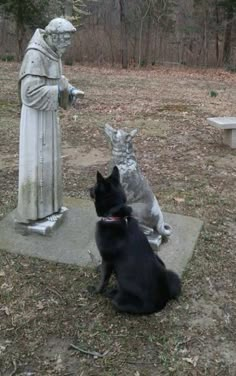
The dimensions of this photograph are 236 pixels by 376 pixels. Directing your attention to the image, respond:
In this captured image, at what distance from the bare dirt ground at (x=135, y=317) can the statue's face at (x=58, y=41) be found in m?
1.36

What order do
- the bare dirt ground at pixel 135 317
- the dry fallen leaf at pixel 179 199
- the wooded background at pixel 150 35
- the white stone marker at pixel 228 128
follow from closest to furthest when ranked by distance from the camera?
the bare dirt ground at pixel 135 317, the dry fallen leaf at pixel 179 199, the white stone marker at pixel 228 128, the wooded background at pixel 150 35

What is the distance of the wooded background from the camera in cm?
1881

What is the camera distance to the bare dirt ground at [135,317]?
294 cm

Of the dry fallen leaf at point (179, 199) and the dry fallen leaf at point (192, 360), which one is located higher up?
the dry fallen leaf at point (179, 199)

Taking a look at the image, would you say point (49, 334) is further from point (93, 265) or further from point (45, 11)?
point (45, 11)

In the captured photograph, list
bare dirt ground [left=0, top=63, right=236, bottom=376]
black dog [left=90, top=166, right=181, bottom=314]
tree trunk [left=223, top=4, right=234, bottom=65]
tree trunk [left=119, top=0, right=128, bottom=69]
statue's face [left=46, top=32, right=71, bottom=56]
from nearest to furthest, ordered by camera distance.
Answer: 1. bare dirt ground [left=0, top=63, right=236, bottom=376]
2. black dog [left=90, top=166, right=181, bottom=314]
3. statue's face [left=46, top=32, right=71, bottom=56]
4. tree trunk [left=119, top=0, right=128, bottom=69]
5. tree trunk [left=223, top=4, right=234, bottom=65]

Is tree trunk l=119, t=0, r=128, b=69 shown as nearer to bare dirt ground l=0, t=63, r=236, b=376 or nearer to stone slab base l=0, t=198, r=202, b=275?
bare dirt ground l=0, t=63, r=236, b=376

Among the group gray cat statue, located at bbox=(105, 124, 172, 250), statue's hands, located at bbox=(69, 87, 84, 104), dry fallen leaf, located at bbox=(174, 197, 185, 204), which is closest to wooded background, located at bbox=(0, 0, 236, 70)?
dry fallen leaf, located at bbox=(174, 197, 185, 204)

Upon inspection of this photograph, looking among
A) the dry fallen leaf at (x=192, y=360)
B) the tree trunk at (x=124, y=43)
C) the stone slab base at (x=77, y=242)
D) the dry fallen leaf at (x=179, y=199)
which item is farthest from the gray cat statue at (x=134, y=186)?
the tree trunk at (x=124, y=43)

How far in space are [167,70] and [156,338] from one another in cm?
1562

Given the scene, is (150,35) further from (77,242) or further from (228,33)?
(77,242)

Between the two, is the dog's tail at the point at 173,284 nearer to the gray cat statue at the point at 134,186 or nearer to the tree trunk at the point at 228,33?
the gray cat statue at the point at 134,186

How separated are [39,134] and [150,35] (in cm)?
1626

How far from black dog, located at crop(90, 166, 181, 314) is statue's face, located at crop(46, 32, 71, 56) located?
131 centimetres
